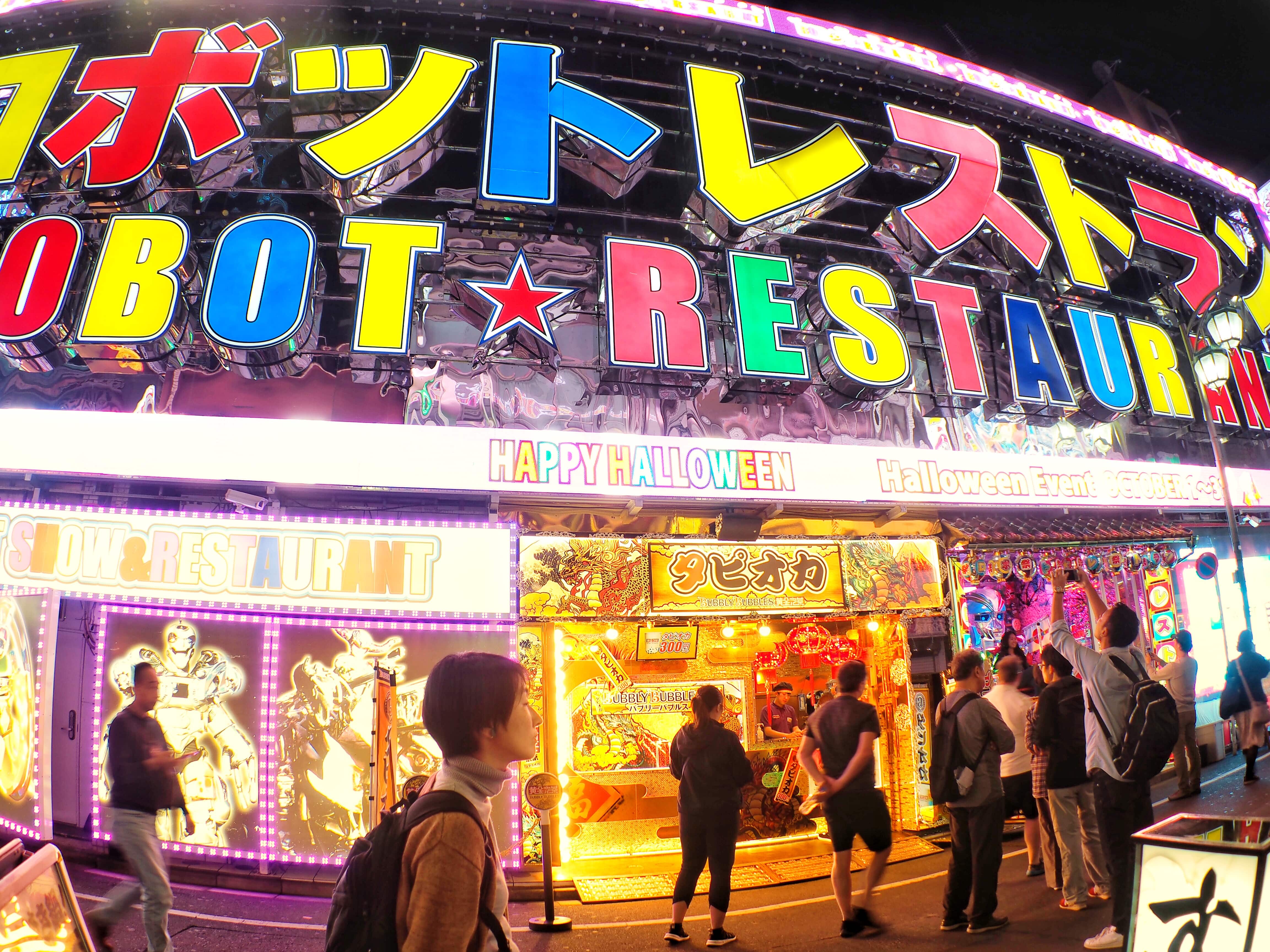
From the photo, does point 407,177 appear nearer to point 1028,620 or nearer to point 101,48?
point 101,48

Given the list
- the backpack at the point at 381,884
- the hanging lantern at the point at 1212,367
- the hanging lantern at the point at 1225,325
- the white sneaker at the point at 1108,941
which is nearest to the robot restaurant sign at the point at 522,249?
the hanging lantern at the point at 1212,367

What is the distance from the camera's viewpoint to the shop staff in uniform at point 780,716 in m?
8.51

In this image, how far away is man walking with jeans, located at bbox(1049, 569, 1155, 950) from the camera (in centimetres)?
446

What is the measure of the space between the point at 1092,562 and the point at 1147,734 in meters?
6.46

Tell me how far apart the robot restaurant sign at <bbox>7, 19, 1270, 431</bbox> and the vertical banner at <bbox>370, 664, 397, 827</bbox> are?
354 centimetres

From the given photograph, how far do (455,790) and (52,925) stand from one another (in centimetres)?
114

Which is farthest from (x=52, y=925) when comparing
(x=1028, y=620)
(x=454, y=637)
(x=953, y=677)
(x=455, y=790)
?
(x=1028, y=620)

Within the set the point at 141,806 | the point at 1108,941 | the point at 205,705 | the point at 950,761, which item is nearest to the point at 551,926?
the point at 141,806

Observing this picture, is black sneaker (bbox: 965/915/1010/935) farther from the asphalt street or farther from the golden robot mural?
the golden robot mural

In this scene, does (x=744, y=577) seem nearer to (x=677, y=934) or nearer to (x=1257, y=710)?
(x=677, y=934)

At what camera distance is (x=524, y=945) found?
532 centimetres

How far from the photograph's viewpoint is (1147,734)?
14.4ft

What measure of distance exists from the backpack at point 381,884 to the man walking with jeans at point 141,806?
394cm

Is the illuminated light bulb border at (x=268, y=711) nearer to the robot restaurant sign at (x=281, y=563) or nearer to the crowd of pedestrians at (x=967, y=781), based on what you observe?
the robot restaurant sign at (x=281, y=563)
